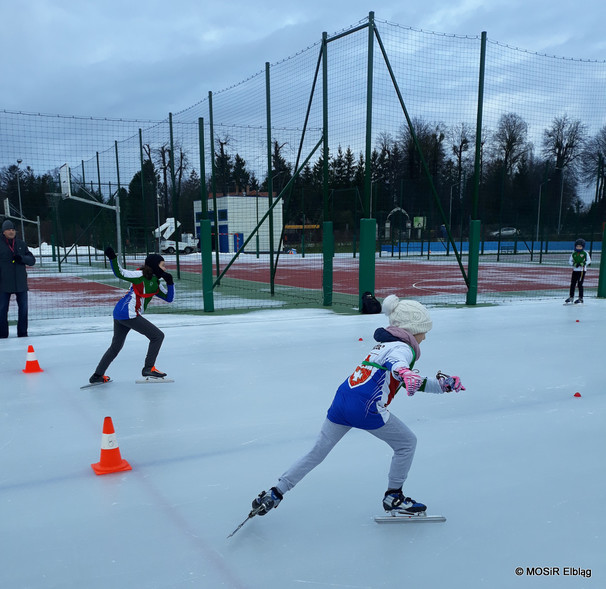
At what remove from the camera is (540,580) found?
264 cm

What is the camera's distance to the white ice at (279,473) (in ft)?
9.03

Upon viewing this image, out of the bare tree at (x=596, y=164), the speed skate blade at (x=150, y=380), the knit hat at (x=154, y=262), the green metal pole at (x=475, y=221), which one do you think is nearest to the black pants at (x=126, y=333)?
the speed skate blade at (x=150, y=380)

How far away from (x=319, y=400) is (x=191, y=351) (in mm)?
2851

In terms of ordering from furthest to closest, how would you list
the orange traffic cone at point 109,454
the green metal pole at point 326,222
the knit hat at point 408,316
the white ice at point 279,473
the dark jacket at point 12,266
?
the green metal pole at point 326,222
the dark jacket at point 12,266
the orange traffic cone at point 109,454
the knit hat at point 408,316
the white ice at point 279,473

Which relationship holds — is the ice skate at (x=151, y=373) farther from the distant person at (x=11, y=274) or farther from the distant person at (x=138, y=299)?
the distant person at (x=11, y=274)

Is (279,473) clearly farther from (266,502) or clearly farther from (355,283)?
(355,283)

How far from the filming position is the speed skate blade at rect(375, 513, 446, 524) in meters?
3.15

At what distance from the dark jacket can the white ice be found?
187 centimetres

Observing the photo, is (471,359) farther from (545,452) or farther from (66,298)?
(66,298)

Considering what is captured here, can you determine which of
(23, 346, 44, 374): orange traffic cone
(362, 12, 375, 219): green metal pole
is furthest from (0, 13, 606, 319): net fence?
(23, 346, 44, 374): orange traffic cone

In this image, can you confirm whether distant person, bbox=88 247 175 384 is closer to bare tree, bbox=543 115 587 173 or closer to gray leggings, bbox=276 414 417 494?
gray leggings, bbox=276 414 417 494

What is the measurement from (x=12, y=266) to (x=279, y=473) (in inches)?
272

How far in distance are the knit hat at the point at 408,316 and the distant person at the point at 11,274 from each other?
731 centimetres

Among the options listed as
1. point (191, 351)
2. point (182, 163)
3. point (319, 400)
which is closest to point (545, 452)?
point (319, 400)
